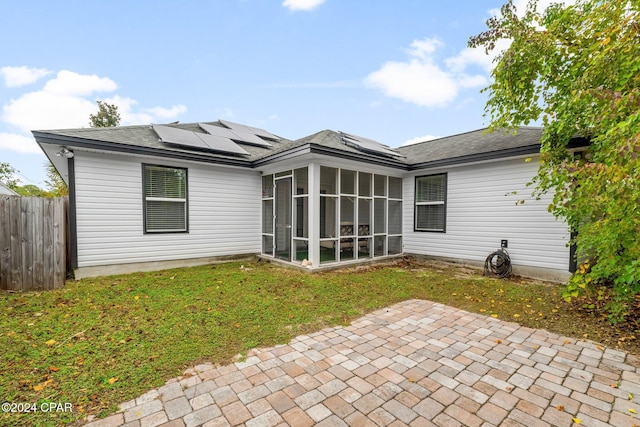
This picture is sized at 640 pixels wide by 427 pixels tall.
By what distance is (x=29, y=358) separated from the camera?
2.52m

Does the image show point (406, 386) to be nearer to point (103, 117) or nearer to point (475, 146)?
point (475, 146)

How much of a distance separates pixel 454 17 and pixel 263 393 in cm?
964

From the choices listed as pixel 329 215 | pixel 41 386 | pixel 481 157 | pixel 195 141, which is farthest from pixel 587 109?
pixel 195 141

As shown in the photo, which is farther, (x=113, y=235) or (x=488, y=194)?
(x=488, y=194)

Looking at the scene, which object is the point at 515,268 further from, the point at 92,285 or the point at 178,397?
the point at 92,285

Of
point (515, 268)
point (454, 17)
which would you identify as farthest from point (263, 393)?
point (454, 17)

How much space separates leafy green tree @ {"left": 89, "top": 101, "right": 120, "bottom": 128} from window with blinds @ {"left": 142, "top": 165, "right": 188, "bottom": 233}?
900 inches

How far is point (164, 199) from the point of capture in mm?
6414

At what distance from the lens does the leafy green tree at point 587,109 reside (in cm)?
281

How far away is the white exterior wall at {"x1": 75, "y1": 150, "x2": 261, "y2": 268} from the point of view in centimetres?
556

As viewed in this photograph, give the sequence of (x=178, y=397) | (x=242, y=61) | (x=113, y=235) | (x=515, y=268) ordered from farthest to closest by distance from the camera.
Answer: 1. (x=242, y=61)
2. (x=515, y=268)
3. (x=113, y=235)
4. (x=178, y=397)

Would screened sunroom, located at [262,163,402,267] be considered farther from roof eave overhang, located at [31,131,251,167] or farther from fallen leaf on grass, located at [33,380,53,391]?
fallen leaf on grass, located at [33,380,53,391]

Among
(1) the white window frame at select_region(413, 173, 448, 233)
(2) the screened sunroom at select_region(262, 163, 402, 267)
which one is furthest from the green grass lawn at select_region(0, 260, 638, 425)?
(1) the white window frame at select_region(413, 173, 448, 233)

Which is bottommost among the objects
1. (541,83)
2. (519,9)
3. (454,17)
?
(541,83)
